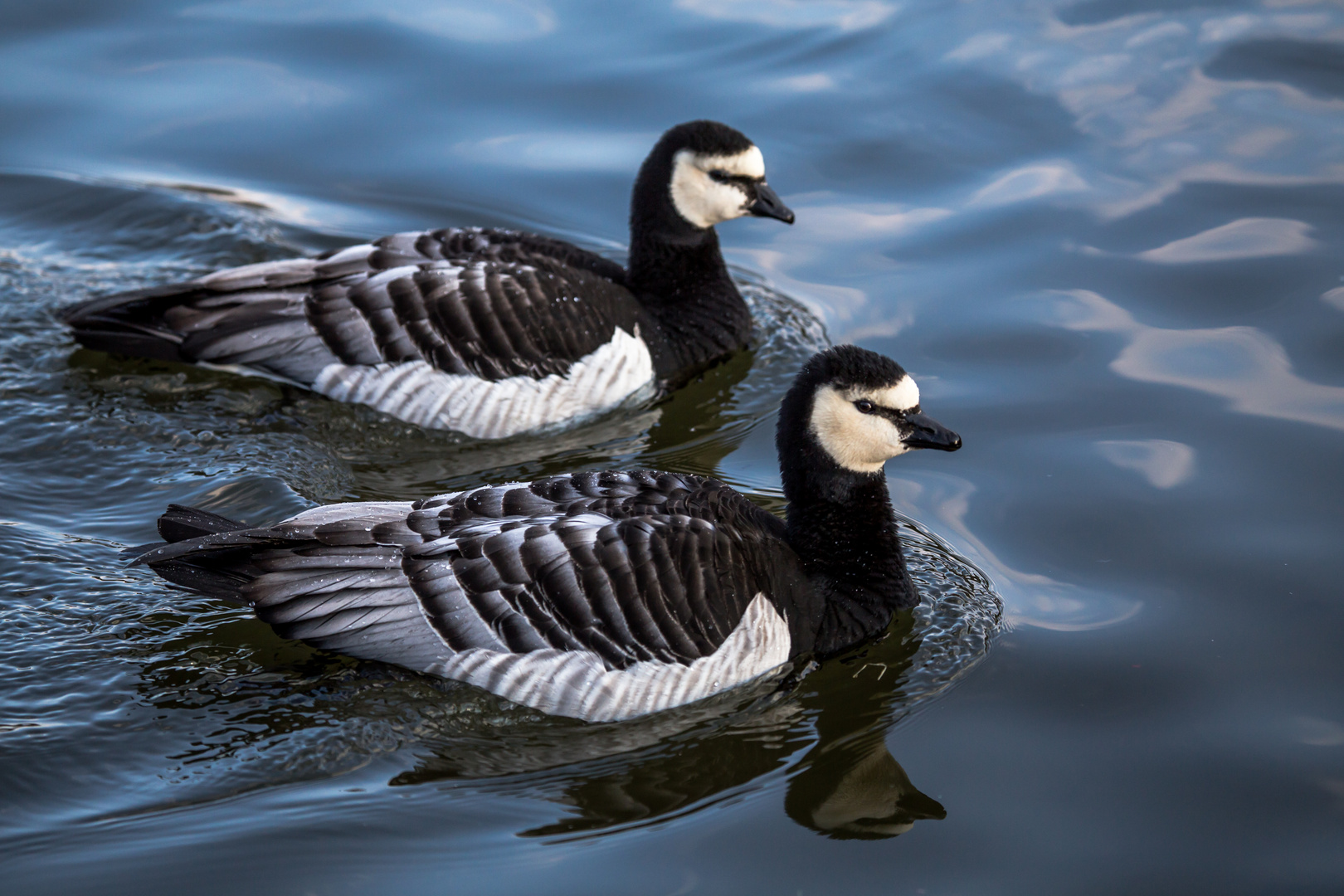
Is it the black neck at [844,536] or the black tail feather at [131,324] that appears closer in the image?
the black neck at [844,536]

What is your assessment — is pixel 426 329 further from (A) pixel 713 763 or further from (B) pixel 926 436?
(A) pixel 713 763

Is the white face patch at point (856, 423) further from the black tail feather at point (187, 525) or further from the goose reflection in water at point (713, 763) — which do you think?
the black tail feather at point (187, 525)

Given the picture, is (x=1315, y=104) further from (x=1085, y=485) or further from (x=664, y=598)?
(x=664, y=598)

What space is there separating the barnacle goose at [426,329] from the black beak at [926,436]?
317cm

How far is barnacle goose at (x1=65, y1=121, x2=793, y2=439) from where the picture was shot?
9672 mm

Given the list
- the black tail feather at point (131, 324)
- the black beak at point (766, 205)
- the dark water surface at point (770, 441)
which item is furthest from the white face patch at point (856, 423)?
the black tail feather at point (131, 324)

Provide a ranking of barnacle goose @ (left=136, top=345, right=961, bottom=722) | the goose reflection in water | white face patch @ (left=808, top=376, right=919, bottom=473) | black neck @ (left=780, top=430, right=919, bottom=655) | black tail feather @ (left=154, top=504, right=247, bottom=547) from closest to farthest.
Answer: the goose reflection in water → barnacle goose @ (left=136, top=345, right=961, bottom=722) → black tail feather @ (left=154, top=504, right=247, bottom=547) → white face patch @ (left=808, top=376, right=919, bottom=473) → black neck @ (left=780, top=430, right=919, bottom=655)

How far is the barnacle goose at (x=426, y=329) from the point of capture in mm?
9672

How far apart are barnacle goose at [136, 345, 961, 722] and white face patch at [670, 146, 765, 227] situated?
3.74m

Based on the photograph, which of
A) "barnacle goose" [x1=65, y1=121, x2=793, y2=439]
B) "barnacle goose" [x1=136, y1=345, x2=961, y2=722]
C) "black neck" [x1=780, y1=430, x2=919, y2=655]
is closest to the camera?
"barnacle goose" [x1=136, y1=345, x2=961, y2=722]

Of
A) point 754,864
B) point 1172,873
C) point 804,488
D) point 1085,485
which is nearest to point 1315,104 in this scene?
point 1085,485

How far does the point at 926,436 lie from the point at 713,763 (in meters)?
2.12

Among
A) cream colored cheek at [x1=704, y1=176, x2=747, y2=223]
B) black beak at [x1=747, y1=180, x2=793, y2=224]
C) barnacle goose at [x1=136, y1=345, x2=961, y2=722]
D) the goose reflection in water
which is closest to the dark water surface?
the goose reflection in water

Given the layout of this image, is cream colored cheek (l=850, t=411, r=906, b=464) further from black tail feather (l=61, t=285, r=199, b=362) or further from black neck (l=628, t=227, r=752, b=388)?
black tail feather (l=61, t=285, r=199, b=362)
